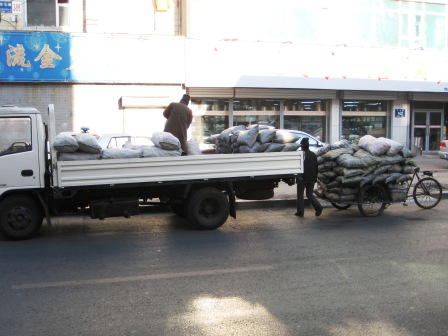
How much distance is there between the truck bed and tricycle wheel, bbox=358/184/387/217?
1.65 meters

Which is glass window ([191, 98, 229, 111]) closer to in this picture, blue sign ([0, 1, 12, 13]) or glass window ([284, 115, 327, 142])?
glass window ([284, 115, 327, 142])

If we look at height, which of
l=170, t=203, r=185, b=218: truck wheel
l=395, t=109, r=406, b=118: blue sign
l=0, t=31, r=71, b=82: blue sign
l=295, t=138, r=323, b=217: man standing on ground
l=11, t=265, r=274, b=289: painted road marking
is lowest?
l=11, t=265, r=274, b=289: painted road marking

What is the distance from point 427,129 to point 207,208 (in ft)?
61.5

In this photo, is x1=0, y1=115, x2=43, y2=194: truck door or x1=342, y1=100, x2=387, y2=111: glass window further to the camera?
x1=342, y1=100, x2=387, y2=111: glass window

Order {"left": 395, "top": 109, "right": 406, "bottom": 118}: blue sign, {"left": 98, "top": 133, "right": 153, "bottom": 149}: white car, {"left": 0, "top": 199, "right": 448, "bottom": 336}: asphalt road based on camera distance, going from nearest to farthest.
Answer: {"left": 0, "top": 199, "right": 448, "bottom": 336}: asphalt road
{"left": 98, "top": 133, "right": 153, "bottom": 149}: white car
{"left": 395, "top": 109, "right": 406, "bottom": 118}: blue sign

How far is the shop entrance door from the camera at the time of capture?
23.7m

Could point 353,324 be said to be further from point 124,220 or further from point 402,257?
point 124,220

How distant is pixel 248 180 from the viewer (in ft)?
28.4

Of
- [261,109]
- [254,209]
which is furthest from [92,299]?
[261,109]

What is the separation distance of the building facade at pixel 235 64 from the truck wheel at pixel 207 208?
1057 centimetres

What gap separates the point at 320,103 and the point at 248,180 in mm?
13892

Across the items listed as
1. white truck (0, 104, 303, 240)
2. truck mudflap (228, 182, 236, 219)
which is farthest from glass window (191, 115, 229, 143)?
white truck (0, 104, 303, 240)

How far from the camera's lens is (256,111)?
67.8 feet

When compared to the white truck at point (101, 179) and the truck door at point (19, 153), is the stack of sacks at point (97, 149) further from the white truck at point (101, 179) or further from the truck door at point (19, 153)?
the truck door at point (19, 153)
